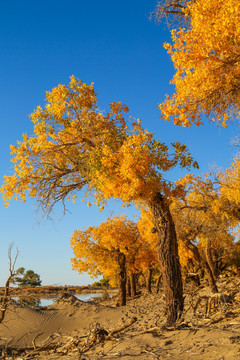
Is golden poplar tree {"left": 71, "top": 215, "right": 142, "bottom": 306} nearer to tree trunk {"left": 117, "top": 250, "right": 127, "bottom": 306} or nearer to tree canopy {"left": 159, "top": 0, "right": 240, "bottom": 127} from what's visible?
tree trunk {"left": 117, "top": 250, "right": 127, "bottom": 306}

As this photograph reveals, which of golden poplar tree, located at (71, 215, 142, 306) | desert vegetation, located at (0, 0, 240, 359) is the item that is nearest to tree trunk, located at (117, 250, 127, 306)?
golden poplar tree, located at (71, 215, 142, 306)

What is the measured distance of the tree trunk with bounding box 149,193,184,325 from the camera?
35.0ft

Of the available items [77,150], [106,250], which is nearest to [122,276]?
[106,250]

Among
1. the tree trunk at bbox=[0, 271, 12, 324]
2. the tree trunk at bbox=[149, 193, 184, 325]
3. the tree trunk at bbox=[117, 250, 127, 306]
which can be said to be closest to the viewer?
the tree trunk at bbox=[0, 271, 12, 324]

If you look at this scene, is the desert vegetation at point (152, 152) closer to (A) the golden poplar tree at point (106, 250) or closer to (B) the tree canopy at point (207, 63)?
(B) the tree canopy at point (207, 63)

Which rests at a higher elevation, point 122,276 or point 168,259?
point 122,276

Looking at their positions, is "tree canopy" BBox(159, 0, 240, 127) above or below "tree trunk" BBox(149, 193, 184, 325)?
above

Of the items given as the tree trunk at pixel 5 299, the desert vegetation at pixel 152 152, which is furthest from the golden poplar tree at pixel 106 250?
the tree trunk at pixel 5 299

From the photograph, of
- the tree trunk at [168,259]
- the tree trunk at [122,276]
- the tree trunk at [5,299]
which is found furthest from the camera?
the tree trunk at [122,276]

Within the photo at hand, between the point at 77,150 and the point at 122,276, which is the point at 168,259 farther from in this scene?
A: the point at 122,276

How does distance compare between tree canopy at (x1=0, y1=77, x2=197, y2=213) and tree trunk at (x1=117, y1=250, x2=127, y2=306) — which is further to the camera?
tree trunk at (x1=117, y1=250, x2=127, y2=306)

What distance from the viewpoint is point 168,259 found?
11008 mm

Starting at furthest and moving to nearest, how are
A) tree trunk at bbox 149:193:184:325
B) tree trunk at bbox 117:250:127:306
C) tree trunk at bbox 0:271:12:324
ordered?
1. tree trunk at bbox 117:250:127:306
2. tree trunk at bbox 149:193:184:325
3. tree trunk at bbox 0:271:12:324

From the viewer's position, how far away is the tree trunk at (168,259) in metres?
10.7
